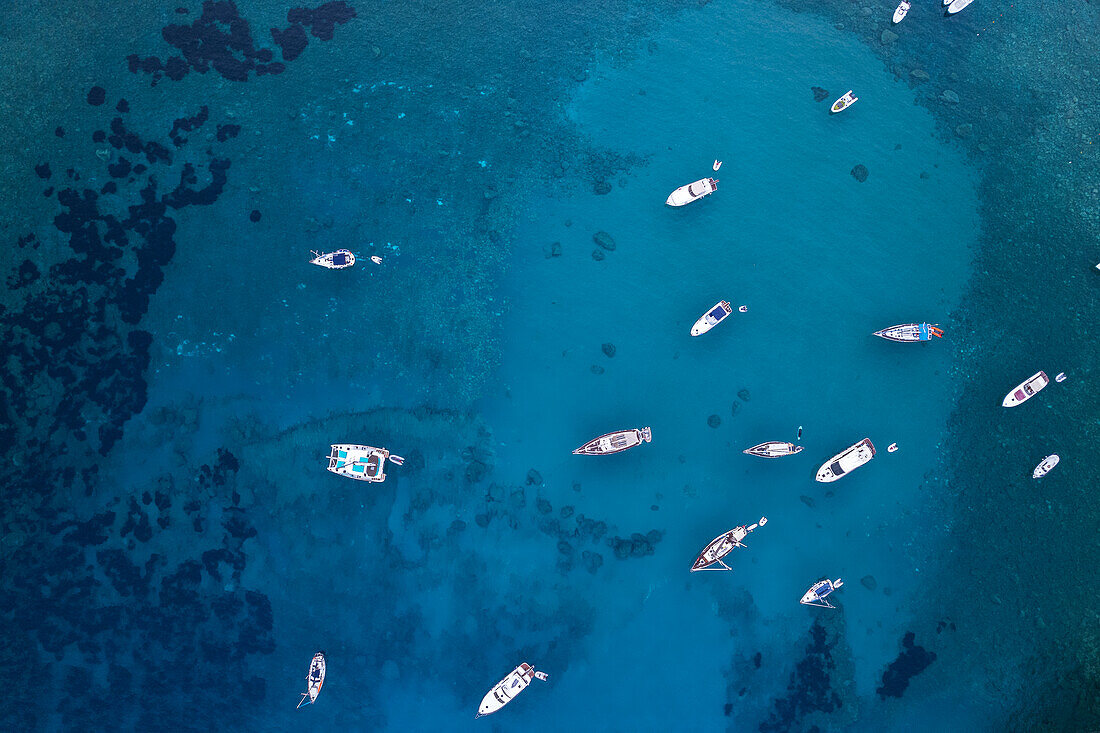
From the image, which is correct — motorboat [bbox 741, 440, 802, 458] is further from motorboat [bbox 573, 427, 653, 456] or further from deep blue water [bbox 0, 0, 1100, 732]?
motorboat [bbox 573, 427, 653, 456]

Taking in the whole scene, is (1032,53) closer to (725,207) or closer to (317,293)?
(725,207)

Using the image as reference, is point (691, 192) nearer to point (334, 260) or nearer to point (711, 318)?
point (711, 318)

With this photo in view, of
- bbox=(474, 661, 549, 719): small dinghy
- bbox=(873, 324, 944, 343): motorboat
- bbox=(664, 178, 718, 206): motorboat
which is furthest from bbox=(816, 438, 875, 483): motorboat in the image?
bbox=(474, 661, 549, 719): small dinghy

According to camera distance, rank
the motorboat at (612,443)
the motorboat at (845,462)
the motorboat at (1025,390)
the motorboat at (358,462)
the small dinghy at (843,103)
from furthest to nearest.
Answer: the small dinghy at (843,103), the motorboat at (1025,390), the motorboat at (845,462), the motorboat at (612,443), the motorboat at (358,462)

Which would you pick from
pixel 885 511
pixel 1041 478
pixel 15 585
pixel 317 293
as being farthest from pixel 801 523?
pixel 15 585

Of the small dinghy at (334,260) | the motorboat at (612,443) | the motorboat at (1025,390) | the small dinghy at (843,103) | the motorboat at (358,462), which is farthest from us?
the small dinghy at (843,103)

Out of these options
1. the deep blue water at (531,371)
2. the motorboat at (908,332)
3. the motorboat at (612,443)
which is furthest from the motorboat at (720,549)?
the motorboat at (908,332)

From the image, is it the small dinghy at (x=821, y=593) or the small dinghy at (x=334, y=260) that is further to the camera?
the small dinghy at (x=334, y=260)

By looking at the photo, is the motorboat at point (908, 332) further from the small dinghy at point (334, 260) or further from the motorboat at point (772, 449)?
the small dinghy at point (334, 260)
